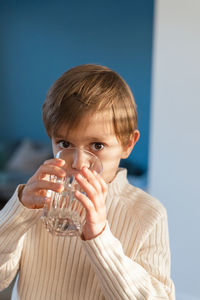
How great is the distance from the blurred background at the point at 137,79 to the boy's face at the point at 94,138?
1.93 feet

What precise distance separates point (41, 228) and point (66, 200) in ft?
0.78

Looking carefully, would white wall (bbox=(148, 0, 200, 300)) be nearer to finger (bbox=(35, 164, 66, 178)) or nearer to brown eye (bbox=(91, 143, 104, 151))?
brown eye (bbox=(91, 143, 104, 151))

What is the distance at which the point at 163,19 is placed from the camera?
1.94m

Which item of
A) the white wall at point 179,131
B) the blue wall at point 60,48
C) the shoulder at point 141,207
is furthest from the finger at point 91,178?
the blue wall at point 60,48

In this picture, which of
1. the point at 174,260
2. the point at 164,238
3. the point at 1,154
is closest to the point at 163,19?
the point at 174,260

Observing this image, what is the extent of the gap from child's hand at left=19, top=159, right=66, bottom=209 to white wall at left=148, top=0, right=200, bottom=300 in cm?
134

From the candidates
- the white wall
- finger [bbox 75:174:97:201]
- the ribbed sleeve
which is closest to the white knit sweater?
the ribbed sleeve

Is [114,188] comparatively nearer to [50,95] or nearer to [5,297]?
→ [50,95]

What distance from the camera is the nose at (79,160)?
642mm

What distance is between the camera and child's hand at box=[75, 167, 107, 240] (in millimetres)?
625

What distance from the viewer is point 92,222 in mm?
664

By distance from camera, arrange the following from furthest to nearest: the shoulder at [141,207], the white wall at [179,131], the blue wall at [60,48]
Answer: the blue wall at [60,48]
the white wall at [179,131]
the shoulder at [141,207]

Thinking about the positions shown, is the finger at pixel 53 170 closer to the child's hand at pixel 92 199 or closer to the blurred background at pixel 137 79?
the child's hand at pixel 92 199

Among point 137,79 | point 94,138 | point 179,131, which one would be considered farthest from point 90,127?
point 137,79
